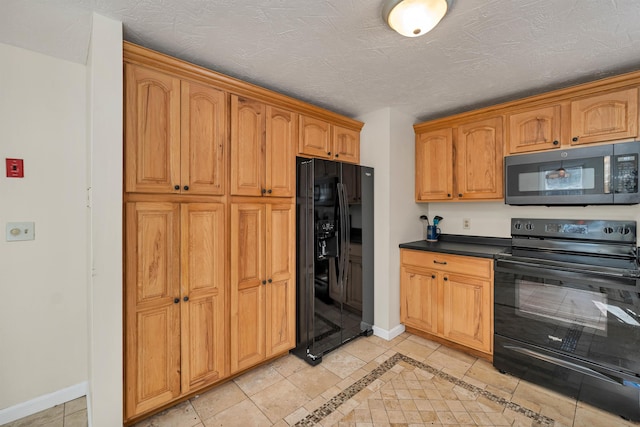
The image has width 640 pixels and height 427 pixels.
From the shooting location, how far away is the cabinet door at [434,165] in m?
2.79

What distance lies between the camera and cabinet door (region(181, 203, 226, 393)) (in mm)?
1781

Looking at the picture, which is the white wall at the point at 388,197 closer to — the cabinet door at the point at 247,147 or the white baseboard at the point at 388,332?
the white baseboard at the point at 388,332

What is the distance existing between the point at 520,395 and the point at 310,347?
1.56 m

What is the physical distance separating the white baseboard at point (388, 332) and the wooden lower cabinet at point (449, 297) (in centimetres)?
10

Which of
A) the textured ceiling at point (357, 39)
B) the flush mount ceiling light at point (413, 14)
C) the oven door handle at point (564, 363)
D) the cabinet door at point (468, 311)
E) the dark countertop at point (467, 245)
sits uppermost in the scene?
the textured ceiling at point (357, 39)

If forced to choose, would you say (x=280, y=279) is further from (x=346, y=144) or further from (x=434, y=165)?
(x=434, y=165)

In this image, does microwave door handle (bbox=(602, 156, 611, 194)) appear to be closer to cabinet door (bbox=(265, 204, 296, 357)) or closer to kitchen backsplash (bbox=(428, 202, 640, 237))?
kitchen backsplash (bbox=(428, 202, 640, 237))

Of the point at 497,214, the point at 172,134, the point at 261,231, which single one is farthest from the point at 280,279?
the point at 497,214

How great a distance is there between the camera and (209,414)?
1738 millimetres
